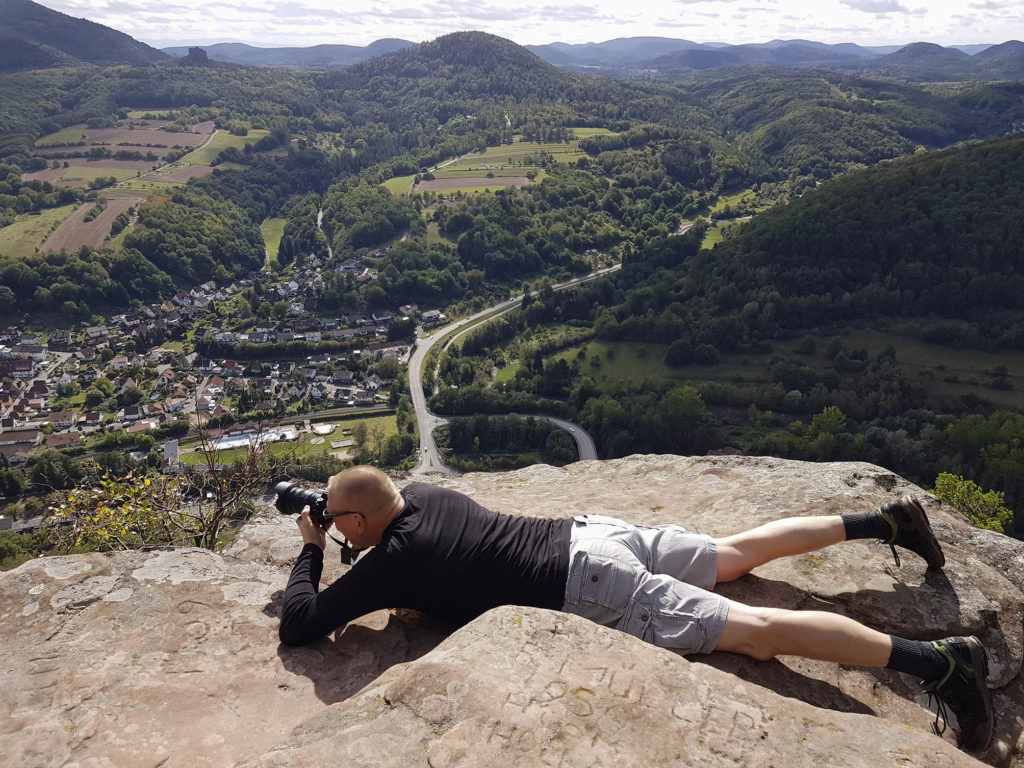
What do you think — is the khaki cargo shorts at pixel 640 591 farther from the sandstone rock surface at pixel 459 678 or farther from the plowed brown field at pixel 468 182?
the plowed brown field at pixel 468 182

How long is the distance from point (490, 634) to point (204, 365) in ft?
244

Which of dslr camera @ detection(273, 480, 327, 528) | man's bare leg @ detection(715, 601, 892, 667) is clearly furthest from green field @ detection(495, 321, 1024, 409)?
man's bare leg @ detection(715, 601, 892, 667)

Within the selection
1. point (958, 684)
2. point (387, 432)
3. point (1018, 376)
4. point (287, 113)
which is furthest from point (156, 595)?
point (287, 113)

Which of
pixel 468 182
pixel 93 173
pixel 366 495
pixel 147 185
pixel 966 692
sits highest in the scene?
pixel 366 495

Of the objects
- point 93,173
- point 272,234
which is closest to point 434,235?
point 272,234

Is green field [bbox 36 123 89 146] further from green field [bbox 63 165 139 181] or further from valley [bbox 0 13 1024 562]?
green field [bbox 63 165 139 181]

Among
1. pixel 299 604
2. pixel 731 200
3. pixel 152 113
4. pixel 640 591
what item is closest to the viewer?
pixel 640 591

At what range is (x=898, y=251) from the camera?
240 feet

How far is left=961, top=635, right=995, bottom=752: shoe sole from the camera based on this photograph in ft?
15.8

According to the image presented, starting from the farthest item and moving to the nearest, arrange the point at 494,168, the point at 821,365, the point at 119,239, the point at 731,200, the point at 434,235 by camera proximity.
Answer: the point at 494,168 → the point at 731,200 → the point at 434,235 → the point at 119,239 → the point at 821,365

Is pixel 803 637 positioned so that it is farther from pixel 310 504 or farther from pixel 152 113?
pixel 152 113

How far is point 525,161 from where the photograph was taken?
5837 inches

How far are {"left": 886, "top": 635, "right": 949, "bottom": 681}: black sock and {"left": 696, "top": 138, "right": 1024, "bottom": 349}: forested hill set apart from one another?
69477 millimetres

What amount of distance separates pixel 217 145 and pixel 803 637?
174m
